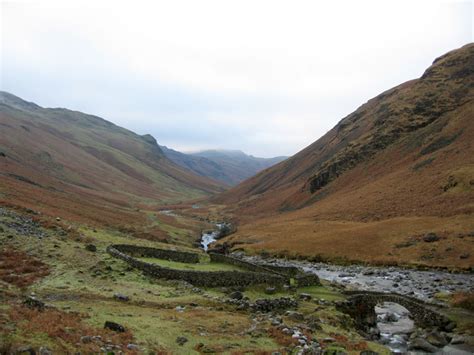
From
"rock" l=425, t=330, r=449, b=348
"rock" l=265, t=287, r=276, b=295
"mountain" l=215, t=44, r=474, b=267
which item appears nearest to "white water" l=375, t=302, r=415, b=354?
"rock" l=425, t=330, r=449, b=348

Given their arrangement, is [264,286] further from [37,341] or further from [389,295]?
[37,341]

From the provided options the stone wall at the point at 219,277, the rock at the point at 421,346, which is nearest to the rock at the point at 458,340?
the rock at the point at 421,346

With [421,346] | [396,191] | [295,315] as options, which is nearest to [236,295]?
[295,315]

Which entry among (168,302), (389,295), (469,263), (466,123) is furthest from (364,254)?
(466,123)

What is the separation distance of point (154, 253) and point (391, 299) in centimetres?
2362

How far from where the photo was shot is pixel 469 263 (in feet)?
167

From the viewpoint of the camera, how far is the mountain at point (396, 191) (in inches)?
2611

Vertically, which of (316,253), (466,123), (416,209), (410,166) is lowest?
(316,253)

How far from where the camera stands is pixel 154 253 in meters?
43.2

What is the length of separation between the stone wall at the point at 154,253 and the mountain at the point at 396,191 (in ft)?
102

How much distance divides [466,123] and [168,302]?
11186cm

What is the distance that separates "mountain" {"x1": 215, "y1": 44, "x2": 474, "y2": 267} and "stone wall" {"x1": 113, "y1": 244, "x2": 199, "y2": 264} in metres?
31.0

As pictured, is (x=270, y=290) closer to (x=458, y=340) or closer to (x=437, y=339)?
(x=437, y=339)

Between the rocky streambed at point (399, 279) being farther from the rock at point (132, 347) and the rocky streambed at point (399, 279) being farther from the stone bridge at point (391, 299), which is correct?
the rock at point (132, 347)
